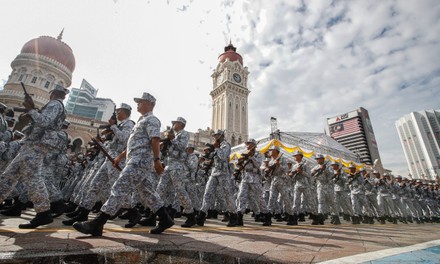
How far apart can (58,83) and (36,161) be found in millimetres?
36845

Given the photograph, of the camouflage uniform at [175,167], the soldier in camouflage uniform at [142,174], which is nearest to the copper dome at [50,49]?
the camouflage uniform at [175,167]

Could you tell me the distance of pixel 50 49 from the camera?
32.0m

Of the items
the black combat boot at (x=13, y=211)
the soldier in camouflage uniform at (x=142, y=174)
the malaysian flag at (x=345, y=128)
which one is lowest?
the black combat boot at (x=13, y=211)

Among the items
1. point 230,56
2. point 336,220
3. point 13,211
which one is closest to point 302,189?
point 336,220

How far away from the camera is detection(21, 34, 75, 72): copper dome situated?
31.8 m

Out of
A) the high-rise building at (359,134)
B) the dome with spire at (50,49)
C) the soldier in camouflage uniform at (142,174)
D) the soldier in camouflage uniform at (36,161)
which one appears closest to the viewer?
the soldier in camouflage uniform at (142,174)

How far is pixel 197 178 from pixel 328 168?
4.60 meters

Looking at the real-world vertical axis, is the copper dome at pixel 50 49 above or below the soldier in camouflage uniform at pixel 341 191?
above

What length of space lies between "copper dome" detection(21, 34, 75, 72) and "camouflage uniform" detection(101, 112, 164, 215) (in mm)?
38504

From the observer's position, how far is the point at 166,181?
434 cm

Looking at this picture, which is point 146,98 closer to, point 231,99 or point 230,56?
point 231,99

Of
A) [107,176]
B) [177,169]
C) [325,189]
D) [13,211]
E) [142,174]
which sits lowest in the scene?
[13,211]

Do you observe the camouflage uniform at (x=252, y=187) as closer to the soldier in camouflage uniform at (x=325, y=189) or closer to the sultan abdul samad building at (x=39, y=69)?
the soldier in camouflage uniform at (x=325, y=189)

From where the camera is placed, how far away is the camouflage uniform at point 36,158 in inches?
113
